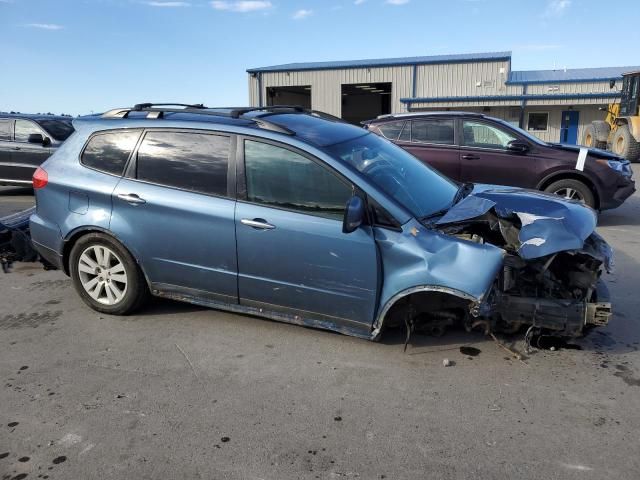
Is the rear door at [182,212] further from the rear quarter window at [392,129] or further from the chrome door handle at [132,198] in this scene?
the rear quarter window at [392,129]

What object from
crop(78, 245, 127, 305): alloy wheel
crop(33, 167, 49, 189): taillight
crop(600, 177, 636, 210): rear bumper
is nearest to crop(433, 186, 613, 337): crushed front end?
crop(78, 245, 127, 305): alloy wheel

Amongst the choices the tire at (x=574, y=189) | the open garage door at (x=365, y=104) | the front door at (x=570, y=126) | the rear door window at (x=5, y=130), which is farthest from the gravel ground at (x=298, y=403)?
the open garage door at (x=365, y=104)

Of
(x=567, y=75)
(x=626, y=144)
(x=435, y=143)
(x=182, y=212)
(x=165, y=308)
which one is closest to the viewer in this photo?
(x=182, y=212)

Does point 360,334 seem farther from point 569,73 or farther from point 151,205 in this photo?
point 569,73

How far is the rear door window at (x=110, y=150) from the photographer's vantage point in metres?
4.39

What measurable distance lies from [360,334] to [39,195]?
122 inches

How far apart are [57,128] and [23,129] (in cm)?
62

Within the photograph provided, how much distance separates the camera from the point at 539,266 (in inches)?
141

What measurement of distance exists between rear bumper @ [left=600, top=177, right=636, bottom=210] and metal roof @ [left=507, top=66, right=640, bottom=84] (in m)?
24.2

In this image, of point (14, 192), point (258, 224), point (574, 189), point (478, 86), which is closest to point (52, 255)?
point (258, 224)

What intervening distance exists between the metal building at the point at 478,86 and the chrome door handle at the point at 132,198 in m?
29.0

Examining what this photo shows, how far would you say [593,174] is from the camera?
7.88 metres

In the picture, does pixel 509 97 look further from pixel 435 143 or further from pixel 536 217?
pixel 536 217

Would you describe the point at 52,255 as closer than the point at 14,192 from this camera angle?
Yes
